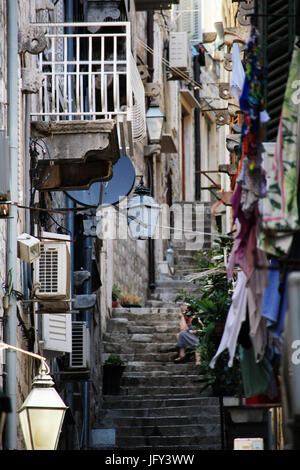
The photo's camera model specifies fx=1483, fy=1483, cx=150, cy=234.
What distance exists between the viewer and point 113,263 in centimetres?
2947

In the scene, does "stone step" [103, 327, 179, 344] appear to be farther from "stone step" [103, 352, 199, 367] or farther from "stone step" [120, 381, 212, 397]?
"stone step" [120, 381, 212, 397]

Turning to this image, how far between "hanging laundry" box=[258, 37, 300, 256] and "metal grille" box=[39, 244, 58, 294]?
563cm

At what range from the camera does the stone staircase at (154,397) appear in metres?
22.8

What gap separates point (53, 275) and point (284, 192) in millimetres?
6302

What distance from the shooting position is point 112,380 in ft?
81.8

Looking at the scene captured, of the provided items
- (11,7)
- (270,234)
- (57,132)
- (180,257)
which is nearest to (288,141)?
(270,234)

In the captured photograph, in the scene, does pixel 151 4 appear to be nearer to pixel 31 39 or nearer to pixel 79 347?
pixel 79 347

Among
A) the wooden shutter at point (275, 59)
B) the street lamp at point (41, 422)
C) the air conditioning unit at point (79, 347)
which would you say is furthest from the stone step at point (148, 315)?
the street lamp at point (41, 422)

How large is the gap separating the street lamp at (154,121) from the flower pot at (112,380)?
242 inches

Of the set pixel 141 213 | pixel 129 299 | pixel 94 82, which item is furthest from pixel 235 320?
pixel 129 299

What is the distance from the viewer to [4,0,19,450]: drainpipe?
43.6 feet

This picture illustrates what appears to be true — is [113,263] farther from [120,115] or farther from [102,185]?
[120,115]

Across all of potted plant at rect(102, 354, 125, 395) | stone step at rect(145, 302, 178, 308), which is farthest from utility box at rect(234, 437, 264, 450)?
stone step at rect(145, 302, 178, 308)

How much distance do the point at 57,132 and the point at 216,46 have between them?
32.3 m
